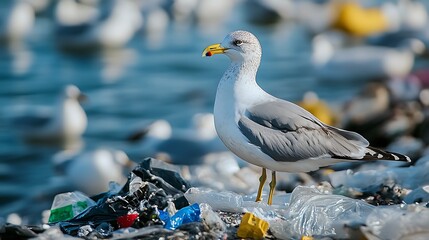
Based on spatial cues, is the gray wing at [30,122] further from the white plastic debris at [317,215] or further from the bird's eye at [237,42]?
the white plastic debris at [317,215]

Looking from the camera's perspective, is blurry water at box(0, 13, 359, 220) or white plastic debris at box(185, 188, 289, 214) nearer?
white plastic debris at box(185, 188, 289, 214)

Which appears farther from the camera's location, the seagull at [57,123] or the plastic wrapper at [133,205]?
the seagull at [57,123]

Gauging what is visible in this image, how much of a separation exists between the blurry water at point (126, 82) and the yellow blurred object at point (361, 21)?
31.0 inches

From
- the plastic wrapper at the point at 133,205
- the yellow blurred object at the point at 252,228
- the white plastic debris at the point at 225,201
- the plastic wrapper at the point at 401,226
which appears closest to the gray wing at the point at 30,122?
the plastic wrapper at the point at 133,205

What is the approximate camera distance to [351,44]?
747 inches

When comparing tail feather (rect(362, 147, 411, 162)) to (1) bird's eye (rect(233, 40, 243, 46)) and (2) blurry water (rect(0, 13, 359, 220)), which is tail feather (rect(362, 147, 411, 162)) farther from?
(2) blurry water (rect(0, 13, 359, 220))

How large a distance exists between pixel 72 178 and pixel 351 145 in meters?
4.85

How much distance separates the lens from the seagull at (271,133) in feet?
16.7

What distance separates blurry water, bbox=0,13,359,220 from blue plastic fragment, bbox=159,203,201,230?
18.0 ft

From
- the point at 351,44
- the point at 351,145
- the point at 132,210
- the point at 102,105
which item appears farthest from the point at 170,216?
the point at 351,44

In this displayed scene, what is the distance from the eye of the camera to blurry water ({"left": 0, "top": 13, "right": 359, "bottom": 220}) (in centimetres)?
1244

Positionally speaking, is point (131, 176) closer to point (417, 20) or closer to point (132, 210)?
point (132, 210)

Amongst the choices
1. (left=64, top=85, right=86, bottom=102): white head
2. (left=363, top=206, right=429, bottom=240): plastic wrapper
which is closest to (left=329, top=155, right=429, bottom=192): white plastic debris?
(left=363, top=206, right=429, bottom=240): plastic wrapper

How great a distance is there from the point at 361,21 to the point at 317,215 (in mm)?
14941
